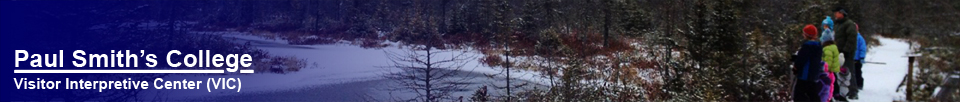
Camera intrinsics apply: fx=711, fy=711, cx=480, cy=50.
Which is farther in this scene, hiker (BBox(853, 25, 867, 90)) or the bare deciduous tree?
the bare deciduous tree

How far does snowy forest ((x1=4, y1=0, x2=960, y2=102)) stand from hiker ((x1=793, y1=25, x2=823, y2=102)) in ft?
4.66

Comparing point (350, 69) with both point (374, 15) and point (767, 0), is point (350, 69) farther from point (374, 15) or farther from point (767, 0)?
point (374, 15)

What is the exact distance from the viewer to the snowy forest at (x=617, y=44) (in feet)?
30.6

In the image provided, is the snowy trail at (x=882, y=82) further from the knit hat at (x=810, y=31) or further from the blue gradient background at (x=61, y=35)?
the blue gradient background at (x=61, y=35)

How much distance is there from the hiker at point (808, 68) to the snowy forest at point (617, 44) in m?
1.42

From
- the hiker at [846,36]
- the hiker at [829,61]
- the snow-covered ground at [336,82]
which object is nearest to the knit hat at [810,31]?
the hiker at [829,61]

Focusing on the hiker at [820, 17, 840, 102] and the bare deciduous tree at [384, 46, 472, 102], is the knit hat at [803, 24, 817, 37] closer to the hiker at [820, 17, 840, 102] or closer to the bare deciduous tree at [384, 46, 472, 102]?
A: the hiker at [820, 17, 840, 102]

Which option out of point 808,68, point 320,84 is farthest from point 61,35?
point 808,68

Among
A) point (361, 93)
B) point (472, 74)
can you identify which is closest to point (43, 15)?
point (361, 93)

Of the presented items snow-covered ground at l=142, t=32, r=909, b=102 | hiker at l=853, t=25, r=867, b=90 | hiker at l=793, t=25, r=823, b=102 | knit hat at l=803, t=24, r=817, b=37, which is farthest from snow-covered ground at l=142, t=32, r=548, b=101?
knit hat at l=803, t=24, r=817, b=37

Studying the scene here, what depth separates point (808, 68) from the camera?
6.77 meters

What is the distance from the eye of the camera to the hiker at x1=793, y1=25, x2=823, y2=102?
6562mm

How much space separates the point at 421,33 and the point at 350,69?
2.55m

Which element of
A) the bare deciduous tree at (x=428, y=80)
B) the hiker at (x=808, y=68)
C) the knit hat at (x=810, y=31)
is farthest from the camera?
the bare deciduous tree at (x=428, y=80)
